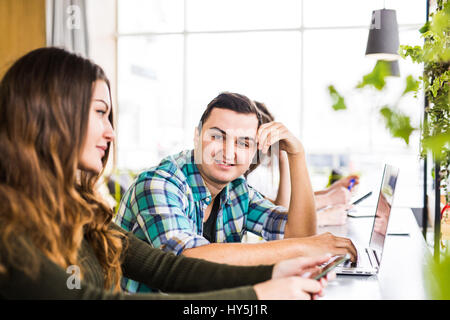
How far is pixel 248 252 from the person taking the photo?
1.33 meters

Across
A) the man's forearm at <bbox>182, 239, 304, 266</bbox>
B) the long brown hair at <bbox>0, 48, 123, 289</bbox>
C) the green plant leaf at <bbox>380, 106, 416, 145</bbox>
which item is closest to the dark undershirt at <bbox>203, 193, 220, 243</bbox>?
the man's forearm at <bbox>182, 239, 304, 266</bbox>

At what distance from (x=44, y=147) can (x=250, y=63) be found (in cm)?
512

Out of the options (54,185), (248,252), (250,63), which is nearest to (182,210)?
(248,252)

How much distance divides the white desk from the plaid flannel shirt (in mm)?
385

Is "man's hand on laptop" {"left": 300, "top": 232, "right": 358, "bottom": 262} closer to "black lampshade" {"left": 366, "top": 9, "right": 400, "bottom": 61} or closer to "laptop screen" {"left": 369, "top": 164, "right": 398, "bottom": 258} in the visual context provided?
"laptop screen" {"left": 369, "top": 164, "right": 398, "bottom": 258}

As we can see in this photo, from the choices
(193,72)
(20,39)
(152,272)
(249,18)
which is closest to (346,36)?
(249,18)

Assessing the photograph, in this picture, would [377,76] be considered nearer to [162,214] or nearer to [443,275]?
[443,275]

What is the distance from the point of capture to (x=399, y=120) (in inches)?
12.9

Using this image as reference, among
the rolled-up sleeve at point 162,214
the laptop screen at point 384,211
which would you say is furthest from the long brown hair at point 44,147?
the laptop screen at point 384,211

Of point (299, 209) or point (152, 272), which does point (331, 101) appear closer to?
point (152, 272)

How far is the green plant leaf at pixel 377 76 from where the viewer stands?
0.30 meters

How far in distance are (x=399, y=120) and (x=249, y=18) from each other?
5722mm

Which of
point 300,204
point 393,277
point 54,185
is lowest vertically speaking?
point 393,277

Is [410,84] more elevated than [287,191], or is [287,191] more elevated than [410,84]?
[410,84]
